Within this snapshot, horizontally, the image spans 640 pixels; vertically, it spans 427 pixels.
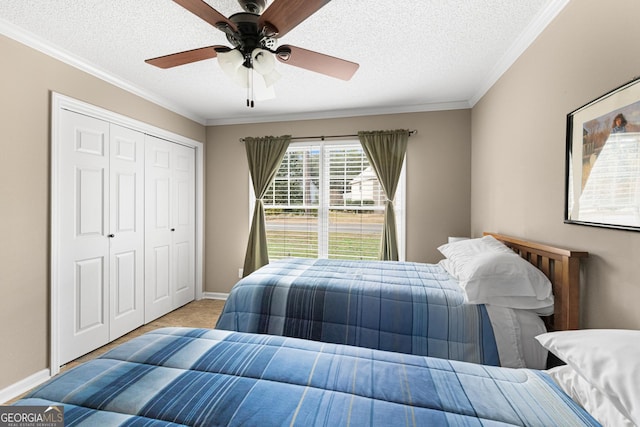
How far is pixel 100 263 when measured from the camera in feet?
8.78

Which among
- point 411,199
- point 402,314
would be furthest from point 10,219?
point 411,199

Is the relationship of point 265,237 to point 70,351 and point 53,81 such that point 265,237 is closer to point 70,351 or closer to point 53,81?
point 70,351

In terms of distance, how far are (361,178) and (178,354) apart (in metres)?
3.03

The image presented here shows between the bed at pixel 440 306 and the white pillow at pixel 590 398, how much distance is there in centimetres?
65

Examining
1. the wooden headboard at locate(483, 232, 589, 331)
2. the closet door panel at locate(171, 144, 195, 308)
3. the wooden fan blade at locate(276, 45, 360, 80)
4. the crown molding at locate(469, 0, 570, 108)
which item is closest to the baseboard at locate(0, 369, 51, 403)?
the closet door panel at locate(171, 144, 195, 308)

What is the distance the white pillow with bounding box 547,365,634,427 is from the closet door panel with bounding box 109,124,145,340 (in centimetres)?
347

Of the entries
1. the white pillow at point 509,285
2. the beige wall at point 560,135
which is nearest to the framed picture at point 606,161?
the beige wall at point 560,135

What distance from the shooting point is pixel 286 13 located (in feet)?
4.49

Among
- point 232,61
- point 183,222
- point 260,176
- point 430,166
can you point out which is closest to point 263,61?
point 232,61

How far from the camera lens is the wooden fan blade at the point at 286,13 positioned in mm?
1281

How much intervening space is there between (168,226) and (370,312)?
2896mm

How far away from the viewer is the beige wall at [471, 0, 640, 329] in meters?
1.21

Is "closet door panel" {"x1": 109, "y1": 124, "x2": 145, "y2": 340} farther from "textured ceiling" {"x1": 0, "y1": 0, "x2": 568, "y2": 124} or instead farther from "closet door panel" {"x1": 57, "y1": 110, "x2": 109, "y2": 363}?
"textured ceiling" {"x1": 0, "y1": 0, "x2": 568, "y2": 124}

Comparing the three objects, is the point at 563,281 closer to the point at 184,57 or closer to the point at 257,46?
the point at 257,46
